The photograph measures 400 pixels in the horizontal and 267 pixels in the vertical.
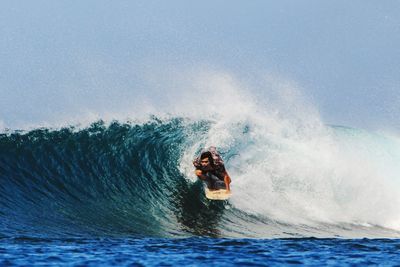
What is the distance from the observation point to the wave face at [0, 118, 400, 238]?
14852mm

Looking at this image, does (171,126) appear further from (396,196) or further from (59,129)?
(396,196)

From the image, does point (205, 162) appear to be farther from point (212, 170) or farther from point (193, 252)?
point (193, 252)

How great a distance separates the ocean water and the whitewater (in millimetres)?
44

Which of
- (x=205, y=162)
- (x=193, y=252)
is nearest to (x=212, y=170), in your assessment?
(x=205, y=162)

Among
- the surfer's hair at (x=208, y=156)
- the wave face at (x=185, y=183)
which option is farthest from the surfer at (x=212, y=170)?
the wave face at (x=185, y=183)

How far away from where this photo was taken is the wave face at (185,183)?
48.7 feet

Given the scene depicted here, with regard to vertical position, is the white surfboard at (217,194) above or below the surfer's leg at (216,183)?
below

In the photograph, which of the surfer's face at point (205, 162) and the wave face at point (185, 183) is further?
the surfer's face at point (205, 162)

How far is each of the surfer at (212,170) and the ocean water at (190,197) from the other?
44cm

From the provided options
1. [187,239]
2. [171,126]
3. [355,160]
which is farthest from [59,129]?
[355,160]

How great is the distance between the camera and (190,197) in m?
17.3

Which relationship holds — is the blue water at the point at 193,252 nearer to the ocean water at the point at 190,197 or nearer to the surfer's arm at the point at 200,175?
the ocean water at the point at 190,197

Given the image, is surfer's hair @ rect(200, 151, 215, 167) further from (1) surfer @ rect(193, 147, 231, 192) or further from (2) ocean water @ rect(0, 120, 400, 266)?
(2) ocean water @ rect(0, 120, 400, 266)

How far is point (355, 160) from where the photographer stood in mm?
21656
